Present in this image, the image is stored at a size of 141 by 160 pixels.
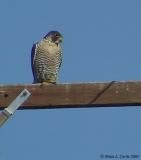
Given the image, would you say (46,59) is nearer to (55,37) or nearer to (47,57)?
(47,57)

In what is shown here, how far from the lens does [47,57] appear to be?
→ 7691 millimetres

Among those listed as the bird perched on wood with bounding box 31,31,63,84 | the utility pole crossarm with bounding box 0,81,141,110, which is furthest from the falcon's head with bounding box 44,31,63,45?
the utility pole crossarm with bounding box 0,81,141,110

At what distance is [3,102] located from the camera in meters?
4.14

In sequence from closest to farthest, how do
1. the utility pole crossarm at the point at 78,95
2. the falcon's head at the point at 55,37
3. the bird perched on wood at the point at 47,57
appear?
1. the utility pole crossarm at the point at 78,95
2. the bird perched on wood at the point at 47,57
3. the falcon's head at the point at 55,37

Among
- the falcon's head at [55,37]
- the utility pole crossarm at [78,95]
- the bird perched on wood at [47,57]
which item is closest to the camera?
the utility pole crossarm at [78,95]

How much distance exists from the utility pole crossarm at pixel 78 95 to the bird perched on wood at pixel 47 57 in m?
3.18

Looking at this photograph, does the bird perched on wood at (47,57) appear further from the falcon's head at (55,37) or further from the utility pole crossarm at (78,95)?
the utility pole crossarm at (78,95)

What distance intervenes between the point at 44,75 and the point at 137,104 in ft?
11.3

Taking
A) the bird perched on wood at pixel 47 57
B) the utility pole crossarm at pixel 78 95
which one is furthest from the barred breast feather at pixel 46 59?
the utility pole crossarm at pixel 78 95

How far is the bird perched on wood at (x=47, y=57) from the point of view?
748 centimetres

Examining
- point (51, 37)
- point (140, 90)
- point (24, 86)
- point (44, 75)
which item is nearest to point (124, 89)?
point (140, 90)

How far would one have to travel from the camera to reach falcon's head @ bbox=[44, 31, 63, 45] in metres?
7.84

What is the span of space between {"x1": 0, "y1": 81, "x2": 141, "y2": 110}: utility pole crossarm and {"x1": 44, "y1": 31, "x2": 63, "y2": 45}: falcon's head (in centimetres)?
369

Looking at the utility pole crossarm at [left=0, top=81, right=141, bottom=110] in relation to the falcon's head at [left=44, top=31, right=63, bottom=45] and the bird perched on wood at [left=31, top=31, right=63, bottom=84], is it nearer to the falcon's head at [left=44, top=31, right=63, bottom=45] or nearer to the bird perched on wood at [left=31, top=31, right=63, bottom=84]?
the bird perched on wood at [left=31, top=31, right=63, bottom=84]
